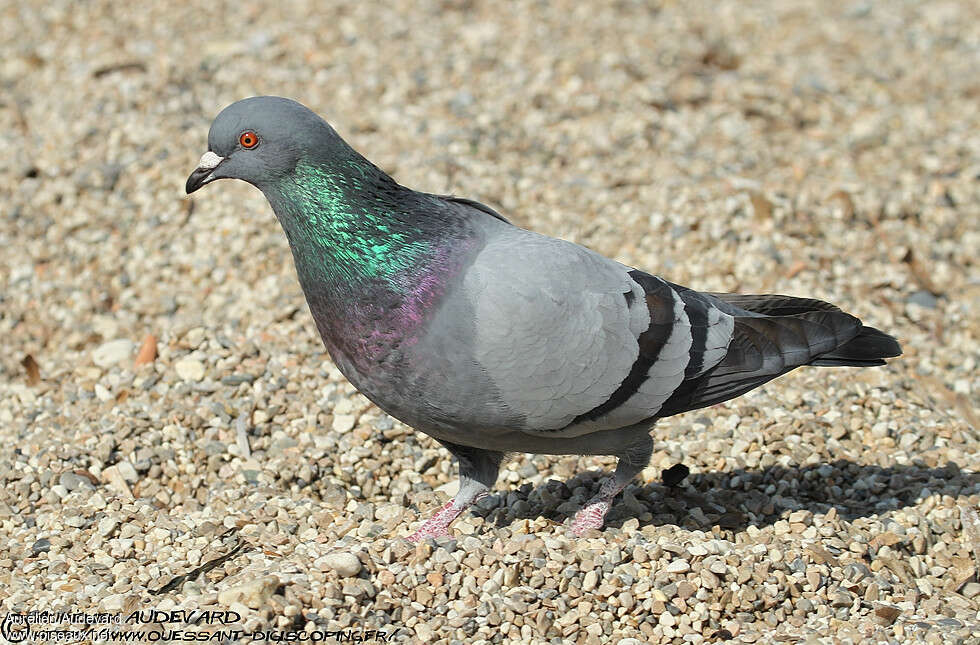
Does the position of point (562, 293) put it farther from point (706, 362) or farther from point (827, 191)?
point (827, 191)

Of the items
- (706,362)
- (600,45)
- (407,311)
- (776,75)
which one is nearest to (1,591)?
(407,311)

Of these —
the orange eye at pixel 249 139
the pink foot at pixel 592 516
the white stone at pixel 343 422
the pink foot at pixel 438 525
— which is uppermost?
the orange eye at pixel 249 139

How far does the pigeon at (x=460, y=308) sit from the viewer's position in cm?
363

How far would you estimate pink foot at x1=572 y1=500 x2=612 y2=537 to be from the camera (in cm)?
424

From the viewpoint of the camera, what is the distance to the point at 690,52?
27.3 ft

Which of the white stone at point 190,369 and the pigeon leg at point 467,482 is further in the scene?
the white stone at point 190,369

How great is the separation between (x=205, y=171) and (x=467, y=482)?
1.47 meters

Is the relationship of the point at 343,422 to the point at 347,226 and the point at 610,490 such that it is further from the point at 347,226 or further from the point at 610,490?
the point at 347,226

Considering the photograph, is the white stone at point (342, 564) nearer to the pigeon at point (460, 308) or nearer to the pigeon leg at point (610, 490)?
the pigeon at point (460, 308)

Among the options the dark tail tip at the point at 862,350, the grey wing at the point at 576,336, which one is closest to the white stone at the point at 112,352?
the grey wing at the point at 576,336

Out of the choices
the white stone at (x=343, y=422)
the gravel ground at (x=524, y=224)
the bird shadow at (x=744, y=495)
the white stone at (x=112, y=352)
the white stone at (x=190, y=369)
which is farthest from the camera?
the white stone at (x=112, y=352)

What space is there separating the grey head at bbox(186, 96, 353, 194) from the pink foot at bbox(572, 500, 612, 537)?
161 centimetres

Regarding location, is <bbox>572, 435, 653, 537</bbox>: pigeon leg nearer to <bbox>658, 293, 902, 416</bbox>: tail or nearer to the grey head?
<bbox>658, 293, 902, 416</bbox>: tail

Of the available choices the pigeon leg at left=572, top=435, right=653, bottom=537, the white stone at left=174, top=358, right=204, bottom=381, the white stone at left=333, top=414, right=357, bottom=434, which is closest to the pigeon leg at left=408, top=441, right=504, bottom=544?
the pigeon leg at left=572, top=435, right=653, bottom=537
